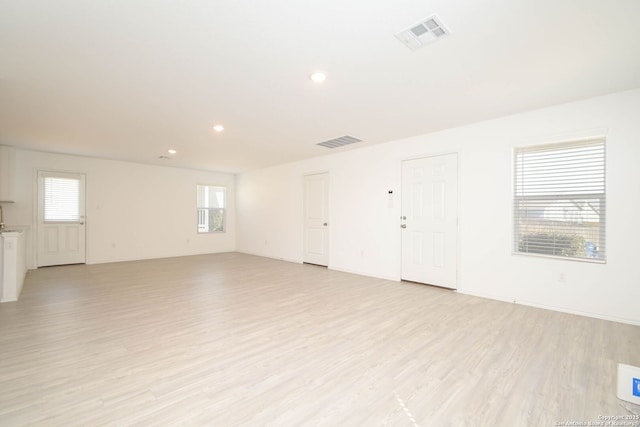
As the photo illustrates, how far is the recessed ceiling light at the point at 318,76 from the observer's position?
2768 millimetres

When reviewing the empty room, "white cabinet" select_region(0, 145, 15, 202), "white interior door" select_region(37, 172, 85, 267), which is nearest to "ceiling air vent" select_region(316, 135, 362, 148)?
the empty room

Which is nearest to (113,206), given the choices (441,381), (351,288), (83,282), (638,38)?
(83,282)

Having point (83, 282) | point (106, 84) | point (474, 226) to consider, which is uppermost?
point (106, 84)

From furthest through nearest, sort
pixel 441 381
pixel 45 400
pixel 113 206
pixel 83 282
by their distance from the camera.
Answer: pixel 113 206, pixel 83 282, pixel 441 381, pixel 45 400

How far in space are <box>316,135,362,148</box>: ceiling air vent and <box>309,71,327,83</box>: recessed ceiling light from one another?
2.10 m

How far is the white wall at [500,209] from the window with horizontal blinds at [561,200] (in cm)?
11

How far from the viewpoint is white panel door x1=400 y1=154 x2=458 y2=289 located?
4.52m

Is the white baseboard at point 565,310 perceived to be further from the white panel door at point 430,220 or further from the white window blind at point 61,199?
the white window blind at point 61,199

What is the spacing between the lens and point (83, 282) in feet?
16.3

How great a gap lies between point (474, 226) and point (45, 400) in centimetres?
486

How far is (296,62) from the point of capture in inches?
102

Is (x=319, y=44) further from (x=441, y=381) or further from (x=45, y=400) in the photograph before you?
(x=45, y=400)

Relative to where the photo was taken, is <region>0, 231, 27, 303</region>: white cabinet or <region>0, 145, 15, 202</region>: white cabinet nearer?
<region>0, 231, 27, 303</region>: white cabinet

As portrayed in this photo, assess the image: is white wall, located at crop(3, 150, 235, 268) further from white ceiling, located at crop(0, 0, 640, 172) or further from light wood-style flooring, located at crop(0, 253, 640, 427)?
light wood-style flooring, located at crop(0, 253, 640, 427)
